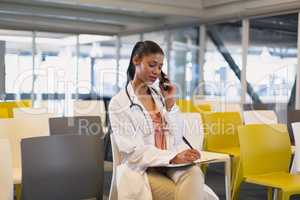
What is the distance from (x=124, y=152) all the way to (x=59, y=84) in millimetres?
6774

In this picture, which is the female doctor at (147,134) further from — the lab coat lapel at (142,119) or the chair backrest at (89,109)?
the chair backrest at (89,109)

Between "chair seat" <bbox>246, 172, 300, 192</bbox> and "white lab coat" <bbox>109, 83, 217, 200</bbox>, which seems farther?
"chair seat" <bbox>246, 172, 300, 192</bbox>

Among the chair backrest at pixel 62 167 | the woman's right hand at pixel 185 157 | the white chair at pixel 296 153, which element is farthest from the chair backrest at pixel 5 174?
the white chair at pixel 296 153

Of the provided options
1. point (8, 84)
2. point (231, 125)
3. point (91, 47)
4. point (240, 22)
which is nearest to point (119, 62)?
point (91, 47)

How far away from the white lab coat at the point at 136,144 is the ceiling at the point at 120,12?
164 inches

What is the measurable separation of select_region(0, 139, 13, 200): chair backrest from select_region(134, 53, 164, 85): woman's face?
0.90 m

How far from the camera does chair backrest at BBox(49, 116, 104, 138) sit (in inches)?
136

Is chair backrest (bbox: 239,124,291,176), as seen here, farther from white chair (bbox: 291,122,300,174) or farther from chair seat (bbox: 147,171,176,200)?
chair seat (bbox: 147,171,176,200)

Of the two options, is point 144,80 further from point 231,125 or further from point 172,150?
point 231,125

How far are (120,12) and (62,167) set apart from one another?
19.6ft

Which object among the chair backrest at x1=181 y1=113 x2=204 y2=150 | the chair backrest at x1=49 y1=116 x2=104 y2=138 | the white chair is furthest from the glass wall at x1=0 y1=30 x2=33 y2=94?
the white chair

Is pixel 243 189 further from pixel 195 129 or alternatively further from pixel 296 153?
pixel 296 153

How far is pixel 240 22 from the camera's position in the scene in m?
7.12

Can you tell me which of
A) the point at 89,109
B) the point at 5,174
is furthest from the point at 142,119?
the point at 89,109
